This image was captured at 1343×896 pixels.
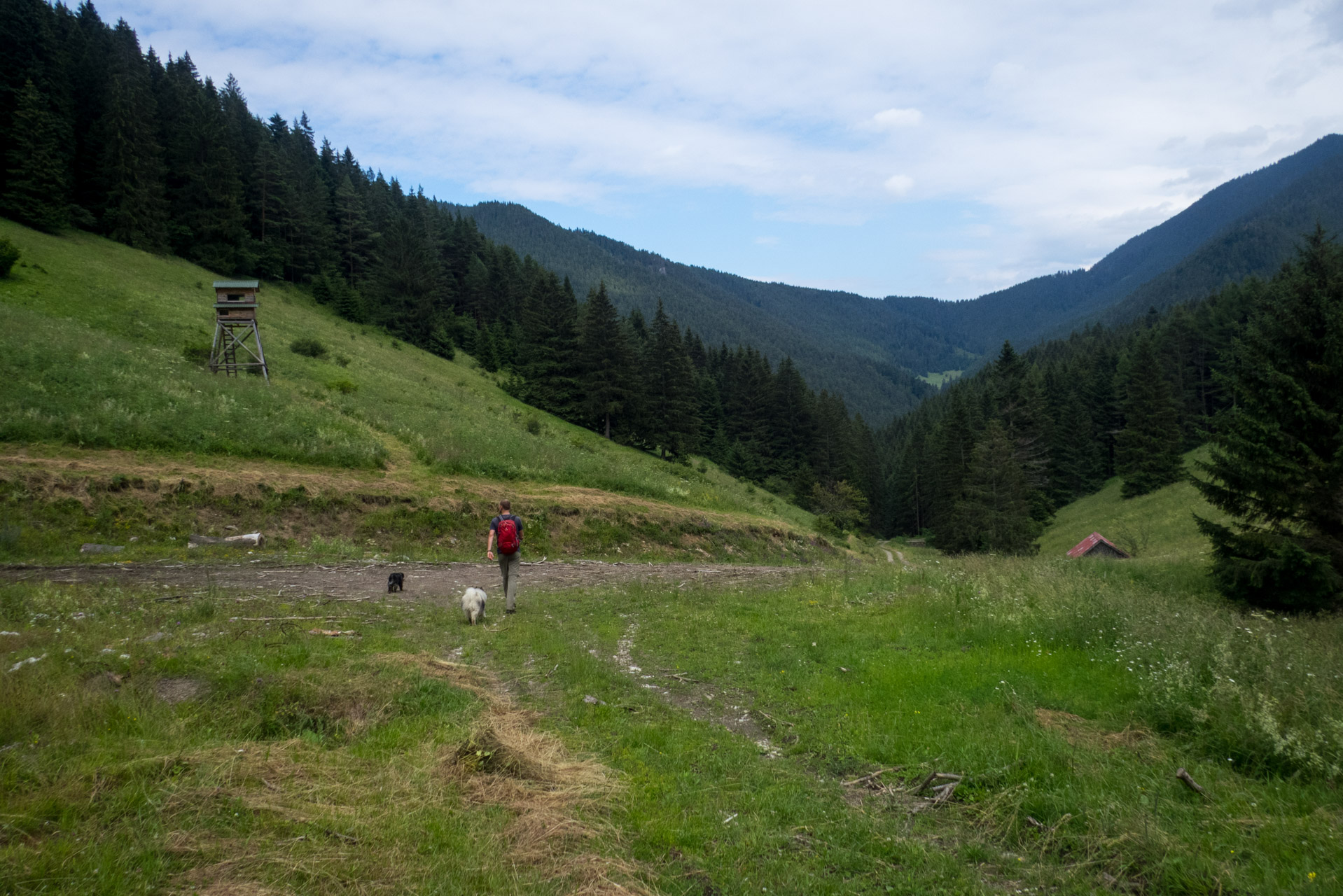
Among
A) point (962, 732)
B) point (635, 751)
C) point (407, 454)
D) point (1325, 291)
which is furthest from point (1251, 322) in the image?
point (407, 454)

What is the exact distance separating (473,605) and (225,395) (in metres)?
18.6

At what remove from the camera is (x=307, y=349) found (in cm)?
3975

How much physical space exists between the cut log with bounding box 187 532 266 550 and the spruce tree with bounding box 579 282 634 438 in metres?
39.6

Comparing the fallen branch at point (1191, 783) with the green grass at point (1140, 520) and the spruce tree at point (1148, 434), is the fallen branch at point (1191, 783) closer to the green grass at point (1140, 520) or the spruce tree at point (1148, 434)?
the green grass at point (1140, 520)

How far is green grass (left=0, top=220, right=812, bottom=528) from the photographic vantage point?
19484mm

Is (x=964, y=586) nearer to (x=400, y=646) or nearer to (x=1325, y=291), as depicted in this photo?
(x=400, y=646)

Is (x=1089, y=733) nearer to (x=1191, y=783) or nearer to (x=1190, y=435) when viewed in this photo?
(x=1191, y=783)

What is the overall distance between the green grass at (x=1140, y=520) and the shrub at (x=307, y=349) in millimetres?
44200

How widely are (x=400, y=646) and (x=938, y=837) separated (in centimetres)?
727

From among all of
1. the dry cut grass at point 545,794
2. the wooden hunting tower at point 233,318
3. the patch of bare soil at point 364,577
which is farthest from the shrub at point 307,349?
the dry cut grass at point 545,794

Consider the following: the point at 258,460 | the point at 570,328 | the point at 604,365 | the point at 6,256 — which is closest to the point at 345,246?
the point at 570,328

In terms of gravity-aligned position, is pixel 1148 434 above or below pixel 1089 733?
above

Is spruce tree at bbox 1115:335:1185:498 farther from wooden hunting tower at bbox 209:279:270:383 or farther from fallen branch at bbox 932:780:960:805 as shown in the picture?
wooden hunting tower at bbox 209:279:270:383

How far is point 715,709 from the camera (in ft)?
26.1
